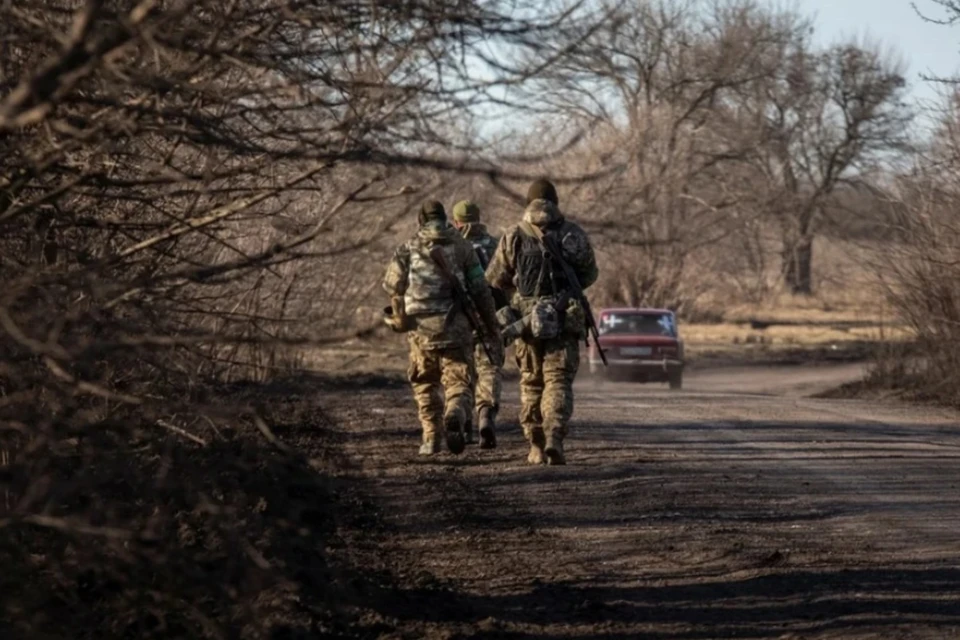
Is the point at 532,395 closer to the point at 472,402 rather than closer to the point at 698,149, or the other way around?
the point at 472,402

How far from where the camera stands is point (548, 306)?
40.7 ft

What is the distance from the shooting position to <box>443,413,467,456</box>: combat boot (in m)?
13.0

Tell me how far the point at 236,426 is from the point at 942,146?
596 inches

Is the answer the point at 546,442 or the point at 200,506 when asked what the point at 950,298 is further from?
the point at 200,506

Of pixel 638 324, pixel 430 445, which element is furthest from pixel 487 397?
pixel 638 324

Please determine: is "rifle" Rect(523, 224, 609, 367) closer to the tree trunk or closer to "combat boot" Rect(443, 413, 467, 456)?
"combat boot" Rect(443, 413, 467, 456)

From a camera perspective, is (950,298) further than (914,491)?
Yes

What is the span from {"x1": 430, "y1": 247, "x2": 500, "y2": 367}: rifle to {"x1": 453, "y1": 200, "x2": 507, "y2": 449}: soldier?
423mm

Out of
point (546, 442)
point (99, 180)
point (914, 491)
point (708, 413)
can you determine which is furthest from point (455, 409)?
point (99, 180)

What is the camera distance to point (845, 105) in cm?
5841

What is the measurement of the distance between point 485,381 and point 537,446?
133 cm

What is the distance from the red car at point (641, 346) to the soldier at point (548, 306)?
49.3 ft

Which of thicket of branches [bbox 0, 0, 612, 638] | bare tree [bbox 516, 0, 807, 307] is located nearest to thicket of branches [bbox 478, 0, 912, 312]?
bare tree [bbox 516, 0, 807, 307]

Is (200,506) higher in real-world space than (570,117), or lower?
lower
